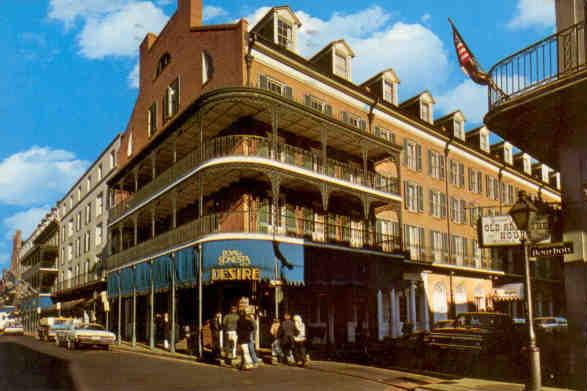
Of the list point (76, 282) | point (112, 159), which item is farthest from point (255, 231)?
point (76, 282)

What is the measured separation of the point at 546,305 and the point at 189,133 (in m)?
38.7

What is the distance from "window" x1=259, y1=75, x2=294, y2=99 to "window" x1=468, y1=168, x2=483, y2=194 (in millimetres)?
21298

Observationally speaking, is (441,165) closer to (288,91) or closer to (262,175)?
(288,91)

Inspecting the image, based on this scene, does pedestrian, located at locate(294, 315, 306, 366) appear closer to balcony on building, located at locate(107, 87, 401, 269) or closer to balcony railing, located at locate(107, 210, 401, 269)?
balcony on building, located at locate(107, 87, 401, 269)

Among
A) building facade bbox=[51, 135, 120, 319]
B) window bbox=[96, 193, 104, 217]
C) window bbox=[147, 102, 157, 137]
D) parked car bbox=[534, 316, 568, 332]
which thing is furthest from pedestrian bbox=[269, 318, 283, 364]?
window bbox=[96, 193, 104, 217]

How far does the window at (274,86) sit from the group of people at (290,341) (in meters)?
11.8

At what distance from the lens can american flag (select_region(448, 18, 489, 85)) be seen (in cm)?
1326

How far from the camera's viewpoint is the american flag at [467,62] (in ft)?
43.5

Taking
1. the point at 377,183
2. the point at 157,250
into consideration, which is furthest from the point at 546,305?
the point at 157,250

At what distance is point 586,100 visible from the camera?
34.9ft

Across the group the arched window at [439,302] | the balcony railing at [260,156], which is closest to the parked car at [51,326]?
the balcony railing at [260,156]

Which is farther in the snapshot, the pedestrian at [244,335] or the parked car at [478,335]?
the parked car at [478,335]

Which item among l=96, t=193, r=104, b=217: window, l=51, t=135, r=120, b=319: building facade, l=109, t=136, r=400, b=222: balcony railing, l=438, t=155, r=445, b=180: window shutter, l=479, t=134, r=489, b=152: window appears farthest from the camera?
l=96, t=193, r=104, b=217: window

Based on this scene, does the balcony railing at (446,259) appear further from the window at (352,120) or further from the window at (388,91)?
the window at (388,91)
